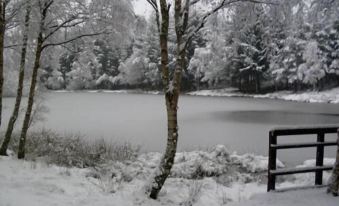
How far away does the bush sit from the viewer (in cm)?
1084

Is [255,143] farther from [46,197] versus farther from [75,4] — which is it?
[46,197]

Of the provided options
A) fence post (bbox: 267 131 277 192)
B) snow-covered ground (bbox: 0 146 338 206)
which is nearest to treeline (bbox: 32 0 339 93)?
fence post (bbox: 267 131 277 192)

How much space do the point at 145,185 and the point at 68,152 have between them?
5469 millimetres

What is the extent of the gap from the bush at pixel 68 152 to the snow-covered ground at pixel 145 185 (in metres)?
0.73

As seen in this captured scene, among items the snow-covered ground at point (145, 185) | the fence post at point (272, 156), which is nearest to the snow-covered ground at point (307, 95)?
the snow-covered ground at point (145, 185)

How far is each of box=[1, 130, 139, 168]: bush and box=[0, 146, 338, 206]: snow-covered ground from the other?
0.73m

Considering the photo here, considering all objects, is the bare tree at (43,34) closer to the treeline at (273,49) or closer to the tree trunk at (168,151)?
the treeline at (273,49)

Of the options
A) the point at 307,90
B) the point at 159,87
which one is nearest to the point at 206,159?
the point at 307,90

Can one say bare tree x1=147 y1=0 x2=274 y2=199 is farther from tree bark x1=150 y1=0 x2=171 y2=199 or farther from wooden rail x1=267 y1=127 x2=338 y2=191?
wooden rail x1=267 y1=127 x2=338 y2=191

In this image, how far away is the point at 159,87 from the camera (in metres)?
72.2

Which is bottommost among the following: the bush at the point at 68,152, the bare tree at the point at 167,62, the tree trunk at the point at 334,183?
the bush at the point at 68,152

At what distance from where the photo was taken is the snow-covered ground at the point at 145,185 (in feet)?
19.2

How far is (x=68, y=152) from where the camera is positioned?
11852 millimetres

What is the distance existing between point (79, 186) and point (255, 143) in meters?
11.1
